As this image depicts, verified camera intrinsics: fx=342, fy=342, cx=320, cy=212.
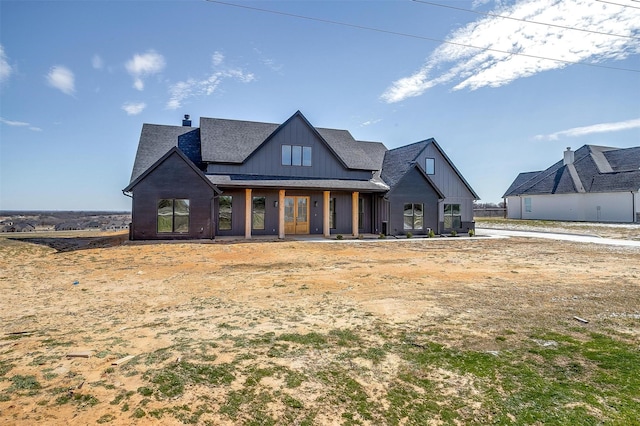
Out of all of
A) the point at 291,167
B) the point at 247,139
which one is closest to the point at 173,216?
the point at 247,139

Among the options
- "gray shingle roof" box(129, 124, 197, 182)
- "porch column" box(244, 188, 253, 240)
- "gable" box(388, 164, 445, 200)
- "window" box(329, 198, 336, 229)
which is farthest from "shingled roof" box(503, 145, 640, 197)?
"gray shingle roof" box(129, 124, 197, 182)

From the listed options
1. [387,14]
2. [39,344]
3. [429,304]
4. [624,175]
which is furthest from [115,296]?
[624,175]

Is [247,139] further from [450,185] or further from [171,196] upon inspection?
[450,185]

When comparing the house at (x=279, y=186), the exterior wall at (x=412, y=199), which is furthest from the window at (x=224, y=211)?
the exterior wall at (x=412, y=199)

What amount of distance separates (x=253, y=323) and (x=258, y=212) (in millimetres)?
14705

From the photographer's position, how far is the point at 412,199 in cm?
2164

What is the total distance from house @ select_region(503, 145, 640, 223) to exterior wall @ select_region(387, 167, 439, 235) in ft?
69.7

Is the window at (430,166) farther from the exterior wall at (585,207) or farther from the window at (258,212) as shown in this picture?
the exterior wall at (585,207)

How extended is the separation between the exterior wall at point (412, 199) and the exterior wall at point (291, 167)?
11.2ft

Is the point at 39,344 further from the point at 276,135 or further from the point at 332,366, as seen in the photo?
the point at 276,135

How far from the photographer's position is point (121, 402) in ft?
10.1

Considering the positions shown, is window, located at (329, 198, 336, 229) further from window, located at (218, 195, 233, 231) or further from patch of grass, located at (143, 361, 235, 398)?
patch of grass, located at (143, 361, 235, 398)

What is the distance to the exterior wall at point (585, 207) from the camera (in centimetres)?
3108

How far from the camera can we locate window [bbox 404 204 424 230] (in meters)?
21.7
